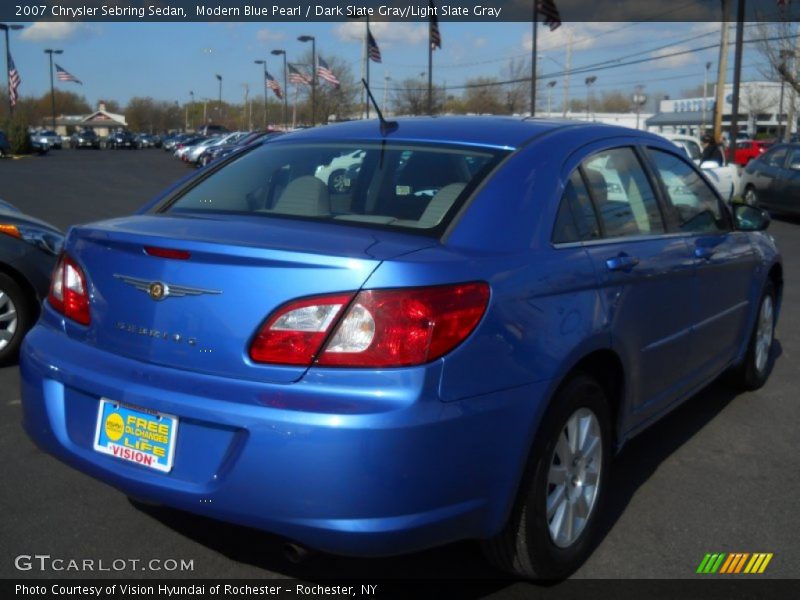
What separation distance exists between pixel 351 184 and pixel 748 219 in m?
2.58

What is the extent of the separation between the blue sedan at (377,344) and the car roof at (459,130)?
0.02 metres

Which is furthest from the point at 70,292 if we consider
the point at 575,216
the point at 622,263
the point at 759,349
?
the point at 759,349

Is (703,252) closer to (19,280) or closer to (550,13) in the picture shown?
(19,280)

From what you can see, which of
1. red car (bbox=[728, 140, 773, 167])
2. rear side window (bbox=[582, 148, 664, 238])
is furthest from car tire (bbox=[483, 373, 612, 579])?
red car (bbox=[728, 140, 773, 167])

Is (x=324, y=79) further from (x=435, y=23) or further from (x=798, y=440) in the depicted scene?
(x=798, y=440)

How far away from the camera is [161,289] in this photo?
2.86 metres

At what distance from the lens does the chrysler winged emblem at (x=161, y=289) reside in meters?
2.79

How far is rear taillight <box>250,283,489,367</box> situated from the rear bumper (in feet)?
0.18

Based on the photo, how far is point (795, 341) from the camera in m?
7.22

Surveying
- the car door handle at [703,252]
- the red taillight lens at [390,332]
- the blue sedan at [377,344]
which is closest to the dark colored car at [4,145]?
the blue sedan at [377,344]

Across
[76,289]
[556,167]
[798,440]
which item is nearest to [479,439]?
[556,167]

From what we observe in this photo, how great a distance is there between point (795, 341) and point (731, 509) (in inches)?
147

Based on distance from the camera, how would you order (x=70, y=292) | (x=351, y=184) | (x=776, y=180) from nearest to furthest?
(x=70, y=292), (x=351, y=184), (x=776, y=180)

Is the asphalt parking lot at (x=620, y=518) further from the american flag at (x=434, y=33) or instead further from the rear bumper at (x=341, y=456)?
the american flag at (x=434, y=33)
